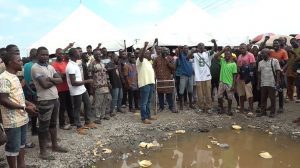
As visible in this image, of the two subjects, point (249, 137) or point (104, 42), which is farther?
point (104, 42)

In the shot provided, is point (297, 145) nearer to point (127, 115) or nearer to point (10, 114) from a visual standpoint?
point (127, 115)

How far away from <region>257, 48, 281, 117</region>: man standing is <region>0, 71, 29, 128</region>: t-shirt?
6504 mm

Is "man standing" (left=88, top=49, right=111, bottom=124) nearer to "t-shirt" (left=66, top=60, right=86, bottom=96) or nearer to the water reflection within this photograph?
"t-shirt" (left=66, top=60, right=86, bottom=96)

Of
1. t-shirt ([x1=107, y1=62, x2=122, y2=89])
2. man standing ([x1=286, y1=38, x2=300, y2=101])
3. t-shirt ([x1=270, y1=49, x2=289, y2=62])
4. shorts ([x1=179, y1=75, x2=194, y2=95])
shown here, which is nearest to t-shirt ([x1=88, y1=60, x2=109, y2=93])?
t-shirt ([x1=107, y1=62, x2=122, y2=89])

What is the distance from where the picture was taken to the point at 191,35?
572 inches

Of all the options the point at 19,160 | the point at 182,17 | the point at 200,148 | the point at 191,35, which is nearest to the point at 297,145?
the point at 200,148

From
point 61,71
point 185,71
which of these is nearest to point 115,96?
point 61,71

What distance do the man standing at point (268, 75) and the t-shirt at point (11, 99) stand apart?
6.50 meters

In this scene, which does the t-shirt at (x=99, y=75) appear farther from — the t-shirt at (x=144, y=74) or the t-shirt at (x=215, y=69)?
the t-shirt at (x=215, y=69)

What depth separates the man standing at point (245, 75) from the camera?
32.9ft

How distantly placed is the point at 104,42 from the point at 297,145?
28.5 feet

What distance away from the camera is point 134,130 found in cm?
874

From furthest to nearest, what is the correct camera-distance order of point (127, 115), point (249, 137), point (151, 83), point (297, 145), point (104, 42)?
1. point (104, 42)
2. point (127, 115)
3. point (151, 83)
4. point (249, 137)
5. point (297, 145)

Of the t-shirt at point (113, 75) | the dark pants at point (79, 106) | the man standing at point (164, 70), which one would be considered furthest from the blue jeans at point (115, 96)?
the dark pants at point (79, 106)
